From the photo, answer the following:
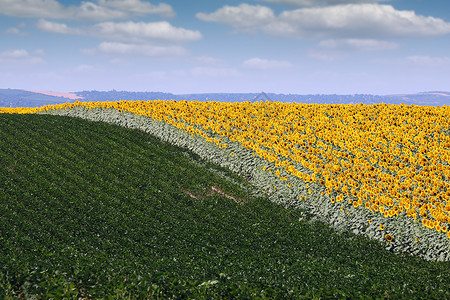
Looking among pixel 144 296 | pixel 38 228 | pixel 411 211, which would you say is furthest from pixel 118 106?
pixel 144 296

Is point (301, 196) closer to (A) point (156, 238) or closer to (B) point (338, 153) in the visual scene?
(B) point (338, 153)

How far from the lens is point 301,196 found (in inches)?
703

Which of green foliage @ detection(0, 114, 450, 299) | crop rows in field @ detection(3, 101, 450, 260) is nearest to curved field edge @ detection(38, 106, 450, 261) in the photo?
crop rows in field @ detection(3, 101, 450, 260)

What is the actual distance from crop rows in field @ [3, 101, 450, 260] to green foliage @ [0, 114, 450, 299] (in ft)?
2.88

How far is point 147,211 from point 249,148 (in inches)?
326

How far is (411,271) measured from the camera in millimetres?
11969

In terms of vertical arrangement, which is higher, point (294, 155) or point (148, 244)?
point (294, 155)

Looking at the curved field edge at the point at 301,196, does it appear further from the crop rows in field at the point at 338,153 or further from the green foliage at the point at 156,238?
the green foliage at the point at 156,238

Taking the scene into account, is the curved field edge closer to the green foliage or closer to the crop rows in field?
the crop rows in field

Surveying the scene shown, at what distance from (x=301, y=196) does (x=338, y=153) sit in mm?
3255

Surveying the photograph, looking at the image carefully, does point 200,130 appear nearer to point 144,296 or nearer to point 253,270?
point 253,270

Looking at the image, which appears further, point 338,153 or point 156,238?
point 338,153

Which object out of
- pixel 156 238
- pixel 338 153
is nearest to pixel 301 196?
pixel 338 153

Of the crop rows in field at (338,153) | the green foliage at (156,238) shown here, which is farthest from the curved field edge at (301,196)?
the green foliage at (156,238)
